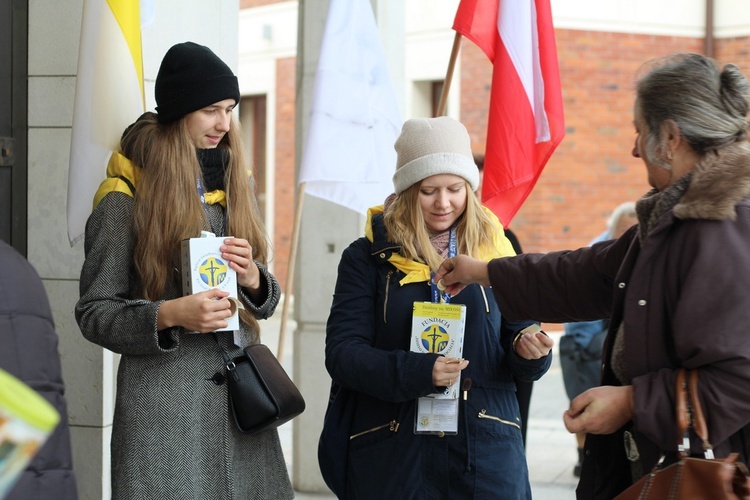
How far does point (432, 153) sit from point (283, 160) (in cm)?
1340

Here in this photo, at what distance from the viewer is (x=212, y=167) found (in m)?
3.10

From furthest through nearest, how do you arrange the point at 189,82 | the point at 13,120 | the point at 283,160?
the point at 283,160, the point at 13,120, the point at 189,82

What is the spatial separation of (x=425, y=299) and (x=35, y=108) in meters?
1.86

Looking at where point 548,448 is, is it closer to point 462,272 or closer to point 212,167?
point 462,272

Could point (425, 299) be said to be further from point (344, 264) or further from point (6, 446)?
point (6, 446)

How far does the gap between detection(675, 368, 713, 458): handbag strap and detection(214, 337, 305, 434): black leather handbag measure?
1159 mm

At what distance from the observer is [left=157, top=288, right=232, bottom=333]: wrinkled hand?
110 inches

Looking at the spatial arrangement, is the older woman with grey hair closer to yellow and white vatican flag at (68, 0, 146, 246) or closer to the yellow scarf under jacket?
the yellow scarf under jacket

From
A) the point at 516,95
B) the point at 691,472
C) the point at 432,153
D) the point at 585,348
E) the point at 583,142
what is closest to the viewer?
the point at 691,472

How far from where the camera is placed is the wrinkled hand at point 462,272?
116 inches

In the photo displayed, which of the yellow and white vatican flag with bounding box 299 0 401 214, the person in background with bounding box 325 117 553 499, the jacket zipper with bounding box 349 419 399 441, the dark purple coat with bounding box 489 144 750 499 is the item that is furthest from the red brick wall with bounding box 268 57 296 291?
the dark purple coat with bounding box 489 144 750 499

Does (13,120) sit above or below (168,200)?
above

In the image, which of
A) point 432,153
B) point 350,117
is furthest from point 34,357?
point 350,117

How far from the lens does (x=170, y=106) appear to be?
10.0 ft
